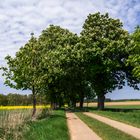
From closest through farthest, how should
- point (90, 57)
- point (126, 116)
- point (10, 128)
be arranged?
point (10, 128)
point (126, 116)
point (90, 57)

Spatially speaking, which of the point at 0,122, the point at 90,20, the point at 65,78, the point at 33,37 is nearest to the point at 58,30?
the point at 90,20

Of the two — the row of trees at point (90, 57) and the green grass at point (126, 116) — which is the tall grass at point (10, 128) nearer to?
the green grass at point (126, 116)

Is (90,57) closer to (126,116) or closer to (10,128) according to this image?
(126,116)

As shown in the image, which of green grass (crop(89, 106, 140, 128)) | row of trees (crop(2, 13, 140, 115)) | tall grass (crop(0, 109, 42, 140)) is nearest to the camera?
tall grass (crop(0, 109, 42, 140))

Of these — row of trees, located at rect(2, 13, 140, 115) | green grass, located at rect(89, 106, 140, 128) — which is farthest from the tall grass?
row of trees, located at rect(2, 13, 140, 115)

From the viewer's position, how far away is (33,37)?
41125 millimetres

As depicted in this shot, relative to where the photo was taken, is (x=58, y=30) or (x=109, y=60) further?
(x=58, y=30)

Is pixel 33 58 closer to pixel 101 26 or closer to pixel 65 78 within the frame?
pixel 65 78

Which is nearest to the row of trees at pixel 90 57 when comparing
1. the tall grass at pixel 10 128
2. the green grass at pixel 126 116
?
the green grass at pixel 126 116

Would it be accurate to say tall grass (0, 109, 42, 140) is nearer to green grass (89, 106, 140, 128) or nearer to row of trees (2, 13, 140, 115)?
green grass (89, 106, 140, 128)

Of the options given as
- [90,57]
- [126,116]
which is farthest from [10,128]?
[90,57]

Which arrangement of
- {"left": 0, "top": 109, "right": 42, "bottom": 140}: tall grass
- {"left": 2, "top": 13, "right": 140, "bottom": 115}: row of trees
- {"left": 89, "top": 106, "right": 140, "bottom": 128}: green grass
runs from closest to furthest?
{"left": 0, "top": 109, "right": 42, "bottom": 140}: tall grass
{"left": 89, "top": 106, "right": 140, "bottom": 128}: green grass
{"left": 2, "top": 13, "right": 140, "bottom": 115}: row of trees

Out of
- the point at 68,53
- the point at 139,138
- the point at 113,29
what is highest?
the point at 113,29

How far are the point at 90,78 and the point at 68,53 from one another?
6694 millimetres
